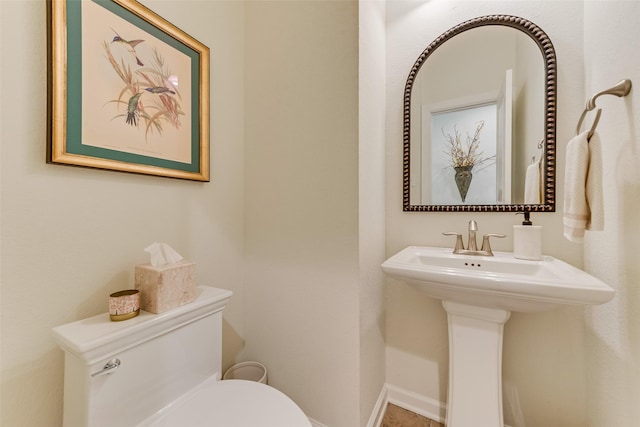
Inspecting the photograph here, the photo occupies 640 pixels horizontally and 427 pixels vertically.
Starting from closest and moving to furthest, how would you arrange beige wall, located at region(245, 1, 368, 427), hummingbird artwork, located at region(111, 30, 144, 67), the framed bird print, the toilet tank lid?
the toilet tank lid, the framed bird print, hummingbird artwork, located at region(111, 30, 144, 67), beige wall, located at region(245, 1, 368, 427)

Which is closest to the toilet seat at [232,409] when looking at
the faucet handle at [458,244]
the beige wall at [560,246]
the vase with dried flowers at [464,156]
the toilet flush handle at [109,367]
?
the toilet flush handle at [109,367]

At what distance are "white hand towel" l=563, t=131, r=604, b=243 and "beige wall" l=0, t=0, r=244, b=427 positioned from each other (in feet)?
4.66

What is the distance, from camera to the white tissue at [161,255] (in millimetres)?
791

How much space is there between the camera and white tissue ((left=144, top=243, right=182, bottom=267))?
31.1 inches

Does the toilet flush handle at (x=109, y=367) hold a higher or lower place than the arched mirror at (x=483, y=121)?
lower

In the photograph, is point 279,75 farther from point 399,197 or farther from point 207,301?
point 207,301

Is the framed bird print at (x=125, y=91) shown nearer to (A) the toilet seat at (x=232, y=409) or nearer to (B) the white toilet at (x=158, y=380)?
(B) the white toilet at (x=158, y=380)

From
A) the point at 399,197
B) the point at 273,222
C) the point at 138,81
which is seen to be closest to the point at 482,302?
the point at 399,197

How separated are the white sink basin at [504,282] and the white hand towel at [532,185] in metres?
0.25

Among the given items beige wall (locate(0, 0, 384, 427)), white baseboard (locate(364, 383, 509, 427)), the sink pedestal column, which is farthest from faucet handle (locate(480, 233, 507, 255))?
white baseboard (locate(364, 383, 509, 427))

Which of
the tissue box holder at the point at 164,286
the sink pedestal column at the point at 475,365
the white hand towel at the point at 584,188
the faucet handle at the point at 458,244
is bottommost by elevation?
the sink pedestal column at the point at 475,365

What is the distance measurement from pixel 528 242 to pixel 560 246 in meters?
0.19

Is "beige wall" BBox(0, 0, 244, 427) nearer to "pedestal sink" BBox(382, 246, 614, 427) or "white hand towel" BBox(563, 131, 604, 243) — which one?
"pedestal sink" BBox(382, 246, 614, 427)

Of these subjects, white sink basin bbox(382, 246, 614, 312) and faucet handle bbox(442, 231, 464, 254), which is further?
faucet handle bbox(442, 231, 464, 254)
